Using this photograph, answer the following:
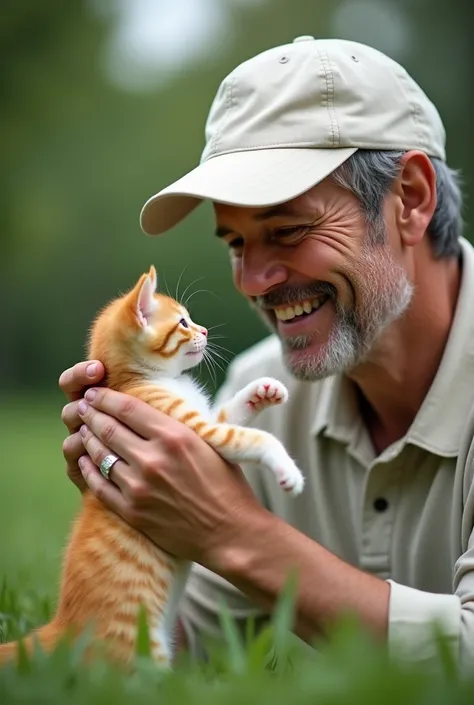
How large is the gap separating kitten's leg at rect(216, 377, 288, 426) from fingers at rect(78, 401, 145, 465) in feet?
0.73

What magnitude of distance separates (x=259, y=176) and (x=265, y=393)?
49 centimetres

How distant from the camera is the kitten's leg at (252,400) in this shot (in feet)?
6.46

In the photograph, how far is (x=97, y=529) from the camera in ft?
6.11

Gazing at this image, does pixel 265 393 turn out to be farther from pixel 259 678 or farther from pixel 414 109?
pixel 414 109

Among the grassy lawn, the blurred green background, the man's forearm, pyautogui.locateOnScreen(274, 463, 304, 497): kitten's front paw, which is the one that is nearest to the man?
the man's forearm

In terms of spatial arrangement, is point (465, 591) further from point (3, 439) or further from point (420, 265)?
point (3, 439)

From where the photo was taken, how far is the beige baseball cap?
2.06m

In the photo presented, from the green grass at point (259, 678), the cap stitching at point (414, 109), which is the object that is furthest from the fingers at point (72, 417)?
the cap stitching at point (414, 109)

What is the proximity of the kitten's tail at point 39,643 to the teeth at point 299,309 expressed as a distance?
89 centimetres

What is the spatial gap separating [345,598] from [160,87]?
13.3 metres

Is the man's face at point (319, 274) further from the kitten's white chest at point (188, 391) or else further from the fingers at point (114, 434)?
the fingers at point (114, 434)

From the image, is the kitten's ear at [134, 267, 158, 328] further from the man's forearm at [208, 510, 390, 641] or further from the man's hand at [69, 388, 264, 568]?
the man's forearm at [208, 510, 390, 641]

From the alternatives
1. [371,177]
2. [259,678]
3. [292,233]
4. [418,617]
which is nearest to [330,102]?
[371,177]

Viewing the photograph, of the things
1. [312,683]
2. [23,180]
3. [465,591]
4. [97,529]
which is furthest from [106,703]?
[23,180]
